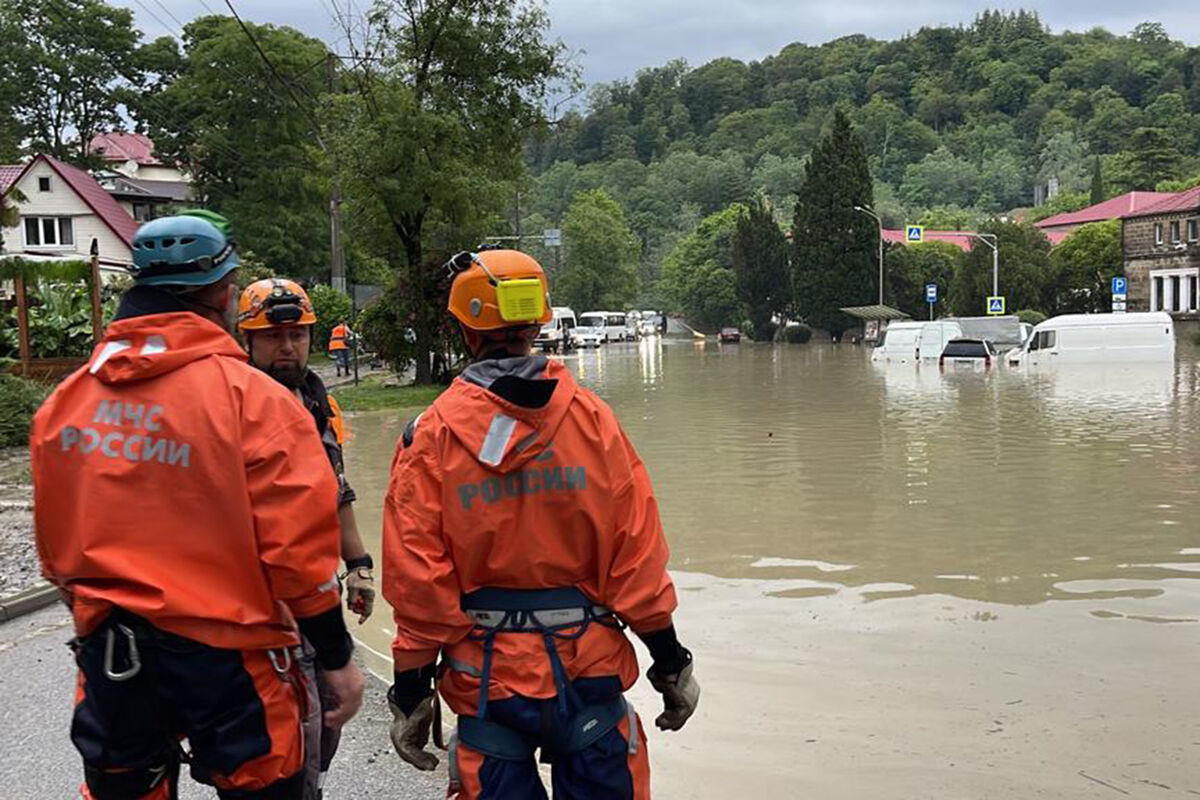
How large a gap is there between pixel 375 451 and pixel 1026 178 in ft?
496

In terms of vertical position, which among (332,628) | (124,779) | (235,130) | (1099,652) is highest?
(235,130)

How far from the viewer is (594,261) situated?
309 ft

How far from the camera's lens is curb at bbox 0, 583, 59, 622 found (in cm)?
731

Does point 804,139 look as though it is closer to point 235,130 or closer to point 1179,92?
point 1179,92

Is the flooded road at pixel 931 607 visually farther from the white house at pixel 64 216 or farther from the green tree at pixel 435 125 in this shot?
the white house at pixel 64 216

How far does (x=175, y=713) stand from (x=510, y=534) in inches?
34.2

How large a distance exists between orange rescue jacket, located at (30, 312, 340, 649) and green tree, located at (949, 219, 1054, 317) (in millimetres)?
65773

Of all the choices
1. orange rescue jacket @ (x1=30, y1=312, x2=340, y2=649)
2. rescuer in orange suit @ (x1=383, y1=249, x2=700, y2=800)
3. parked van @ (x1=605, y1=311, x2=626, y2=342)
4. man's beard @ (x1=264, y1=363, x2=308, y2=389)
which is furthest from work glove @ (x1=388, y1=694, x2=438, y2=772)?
parked van @ (x1=605, y1=311, x2=626, y2=342)

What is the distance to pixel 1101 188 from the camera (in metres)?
106

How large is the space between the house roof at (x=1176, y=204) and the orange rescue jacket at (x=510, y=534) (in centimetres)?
6751

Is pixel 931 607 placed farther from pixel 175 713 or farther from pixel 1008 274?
pixel 1008 274

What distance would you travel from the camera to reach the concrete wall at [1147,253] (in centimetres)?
6253

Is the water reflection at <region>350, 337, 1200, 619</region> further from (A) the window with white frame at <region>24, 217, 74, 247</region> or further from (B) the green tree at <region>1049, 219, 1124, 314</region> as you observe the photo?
(B) the green tree at <region>1049, 219, 1124, 314</region>

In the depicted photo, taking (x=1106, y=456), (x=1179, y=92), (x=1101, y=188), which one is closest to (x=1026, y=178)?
(x=1179, y=92)
